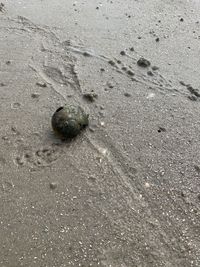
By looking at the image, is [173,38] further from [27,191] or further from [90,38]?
[27,191]

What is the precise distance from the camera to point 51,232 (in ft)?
9.41

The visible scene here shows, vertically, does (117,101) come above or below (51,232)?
above

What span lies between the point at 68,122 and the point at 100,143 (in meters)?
0.38

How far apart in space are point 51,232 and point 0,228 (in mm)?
386

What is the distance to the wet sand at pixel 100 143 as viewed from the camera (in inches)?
112

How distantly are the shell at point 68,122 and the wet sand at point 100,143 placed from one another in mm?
95

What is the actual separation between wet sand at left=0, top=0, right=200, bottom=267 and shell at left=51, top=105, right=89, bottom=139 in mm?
95

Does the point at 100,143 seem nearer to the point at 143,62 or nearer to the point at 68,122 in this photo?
the point at 68,122

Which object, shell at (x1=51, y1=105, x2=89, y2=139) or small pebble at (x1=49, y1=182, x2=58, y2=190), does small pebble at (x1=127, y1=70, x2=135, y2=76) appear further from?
small pebble at (x1=49, y1=182, x2=58, y2=190)

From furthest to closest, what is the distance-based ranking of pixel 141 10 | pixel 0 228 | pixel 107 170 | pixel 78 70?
1. pixel 141 10
2. pixel 78 70
3. pixel 107 170
4. pixel 0 228

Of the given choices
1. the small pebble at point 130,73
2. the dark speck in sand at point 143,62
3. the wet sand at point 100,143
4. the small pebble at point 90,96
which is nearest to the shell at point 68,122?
the wet sand at point 100,143

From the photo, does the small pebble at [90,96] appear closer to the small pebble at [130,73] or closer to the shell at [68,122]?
the shell at [68,122]

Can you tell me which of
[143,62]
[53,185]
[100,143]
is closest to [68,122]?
[100,143]

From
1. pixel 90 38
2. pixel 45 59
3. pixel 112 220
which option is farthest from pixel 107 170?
pixel 90 38
